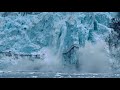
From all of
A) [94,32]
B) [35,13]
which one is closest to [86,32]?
[94,32]

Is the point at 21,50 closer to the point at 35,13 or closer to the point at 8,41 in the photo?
the point at 8,41

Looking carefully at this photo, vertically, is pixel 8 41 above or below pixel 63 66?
above
